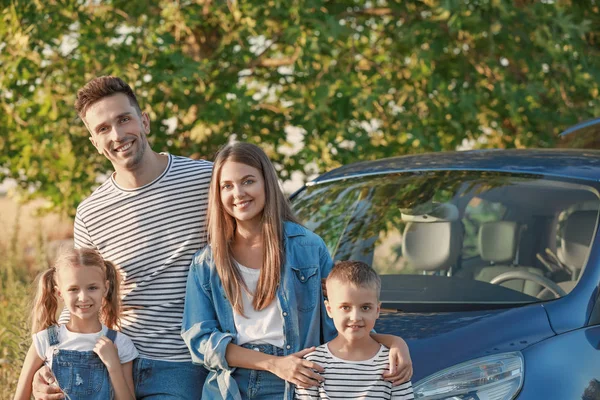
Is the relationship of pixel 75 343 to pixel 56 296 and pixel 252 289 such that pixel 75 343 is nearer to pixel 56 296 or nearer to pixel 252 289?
pixel 56 296

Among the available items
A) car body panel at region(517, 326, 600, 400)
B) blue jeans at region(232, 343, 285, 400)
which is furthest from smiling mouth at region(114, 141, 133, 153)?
car body panel at region(517, 326, 600, 400)

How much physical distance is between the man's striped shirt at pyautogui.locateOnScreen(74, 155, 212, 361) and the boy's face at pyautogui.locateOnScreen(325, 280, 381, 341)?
2.02 feet

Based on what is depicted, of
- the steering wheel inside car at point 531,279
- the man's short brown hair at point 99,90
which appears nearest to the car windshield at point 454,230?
the steering wheel inside car at point 531,279

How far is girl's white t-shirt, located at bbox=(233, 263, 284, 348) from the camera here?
322 centimetres

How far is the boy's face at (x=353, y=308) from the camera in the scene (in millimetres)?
3090

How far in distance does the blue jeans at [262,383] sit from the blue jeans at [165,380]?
0.29 metres

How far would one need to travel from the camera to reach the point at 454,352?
355 cm

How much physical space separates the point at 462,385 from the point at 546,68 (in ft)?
20.2

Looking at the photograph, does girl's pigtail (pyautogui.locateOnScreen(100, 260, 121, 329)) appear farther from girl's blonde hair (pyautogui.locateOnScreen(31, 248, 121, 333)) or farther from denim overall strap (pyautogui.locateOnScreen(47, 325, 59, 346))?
denim overall strap (pyautogui.locateOnScreen(47, 325, 59, 346))

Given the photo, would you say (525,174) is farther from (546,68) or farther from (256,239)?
(546,68)

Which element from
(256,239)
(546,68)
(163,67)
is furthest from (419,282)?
(546,68)

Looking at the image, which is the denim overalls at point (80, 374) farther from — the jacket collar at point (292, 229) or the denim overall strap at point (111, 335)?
the jacket collar at point (292, 229)

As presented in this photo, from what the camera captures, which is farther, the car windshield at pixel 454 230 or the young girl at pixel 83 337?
the car windshield at pixel 454 230

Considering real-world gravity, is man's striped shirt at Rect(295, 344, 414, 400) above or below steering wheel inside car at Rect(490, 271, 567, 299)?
below
